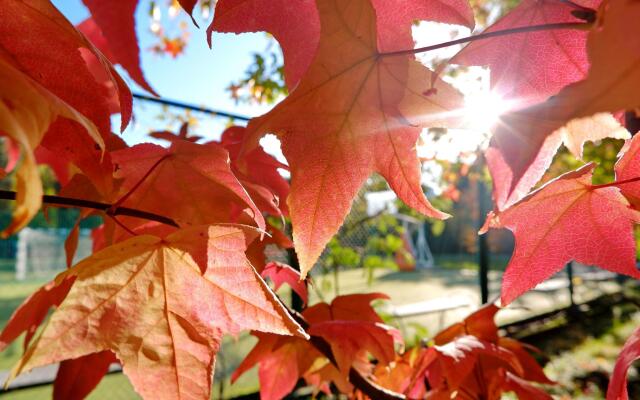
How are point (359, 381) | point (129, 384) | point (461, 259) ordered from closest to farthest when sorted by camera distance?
point (359, 381), point (129, 384), point (461, 259)

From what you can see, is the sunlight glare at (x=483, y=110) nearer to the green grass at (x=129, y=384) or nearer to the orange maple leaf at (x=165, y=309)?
the orange maple leaf at (x=165, y=309)

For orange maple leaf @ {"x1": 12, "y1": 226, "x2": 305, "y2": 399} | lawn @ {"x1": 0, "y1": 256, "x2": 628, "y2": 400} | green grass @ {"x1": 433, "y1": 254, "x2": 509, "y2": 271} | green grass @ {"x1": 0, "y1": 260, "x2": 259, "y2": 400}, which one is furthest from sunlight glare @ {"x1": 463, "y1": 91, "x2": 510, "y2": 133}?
green grass @ {"x1": 433, "y1": 254, "x2": 509, "y2": 271}

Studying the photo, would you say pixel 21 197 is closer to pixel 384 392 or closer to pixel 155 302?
pixel 155 302

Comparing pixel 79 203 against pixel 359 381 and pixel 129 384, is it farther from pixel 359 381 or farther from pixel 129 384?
pixel 129 384

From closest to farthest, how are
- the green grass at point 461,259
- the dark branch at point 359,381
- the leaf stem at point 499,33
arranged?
the leaf stem at point 499,33
the dark branch at point 359,381
the green grass at point 461,259

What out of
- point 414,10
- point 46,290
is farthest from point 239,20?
point 46,290

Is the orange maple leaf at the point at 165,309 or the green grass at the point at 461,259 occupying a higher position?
the orange maple leaf at the point at 165,309

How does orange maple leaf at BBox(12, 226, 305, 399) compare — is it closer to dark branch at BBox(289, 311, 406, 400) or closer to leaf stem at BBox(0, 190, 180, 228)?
leaf stem at BBox(0, 190, 180, 228)

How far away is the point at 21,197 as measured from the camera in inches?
6.7

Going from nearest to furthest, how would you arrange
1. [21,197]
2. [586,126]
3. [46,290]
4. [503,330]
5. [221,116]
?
[21,197] < [586,126] < [46,290] < [221,116] < [503,330]

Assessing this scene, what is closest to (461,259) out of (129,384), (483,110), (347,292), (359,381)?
(347,292)

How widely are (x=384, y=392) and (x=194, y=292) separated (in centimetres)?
27

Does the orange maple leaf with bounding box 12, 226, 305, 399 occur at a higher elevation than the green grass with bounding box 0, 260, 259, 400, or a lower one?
higher

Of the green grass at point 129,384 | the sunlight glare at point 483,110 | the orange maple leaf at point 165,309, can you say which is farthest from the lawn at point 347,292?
the sunlight glare at point 483,110
